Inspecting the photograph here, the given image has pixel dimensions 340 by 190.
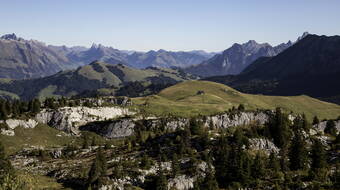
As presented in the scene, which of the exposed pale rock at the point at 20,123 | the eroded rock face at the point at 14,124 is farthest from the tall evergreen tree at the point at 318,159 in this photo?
the exposed pale rock at the point at 20,123

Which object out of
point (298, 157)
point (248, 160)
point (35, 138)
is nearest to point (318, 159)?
point (298, 157)

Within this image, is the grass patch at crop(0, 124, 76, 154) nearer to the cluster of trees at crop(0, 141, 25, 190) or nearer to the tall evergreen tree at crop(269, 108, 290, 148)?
the cluster of trees at crop(0, 141, 25, 190)

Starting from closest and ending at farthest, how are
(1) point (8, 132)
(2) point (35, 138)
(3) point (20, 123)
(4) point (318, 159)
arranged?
1. (4) point (318, 159)
2. (1) point (8, 132)
3. (2) point (35, 138)
4. (3) point (20, 123)

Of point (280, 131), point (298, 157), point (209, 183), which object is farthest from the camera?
point (280, 131)

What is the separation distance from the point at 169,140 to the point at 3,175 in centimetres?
5876

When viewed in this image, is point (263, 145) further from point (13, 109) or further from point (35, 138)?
point (13, 109)

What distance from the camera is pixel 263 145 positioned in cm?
12975

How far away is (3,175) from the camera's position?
336ft

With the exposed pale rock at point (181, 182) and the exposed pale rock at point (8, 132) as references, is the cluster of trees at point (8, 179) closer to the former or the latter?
the exposed pale rock at point (181, 182)

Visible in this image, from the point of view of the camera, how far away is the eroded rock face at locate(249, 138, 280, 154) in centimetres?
12850

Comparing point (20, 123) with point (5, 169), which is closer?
point (5, 169)

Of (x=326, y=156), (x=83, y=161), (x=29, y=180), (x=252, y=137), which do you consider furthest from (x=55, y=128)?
(x=326, y=156)

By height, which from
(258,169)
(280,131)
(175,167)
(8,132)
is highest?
(280,131)

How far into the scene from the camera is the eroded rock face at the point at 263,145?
128500 millimetres
